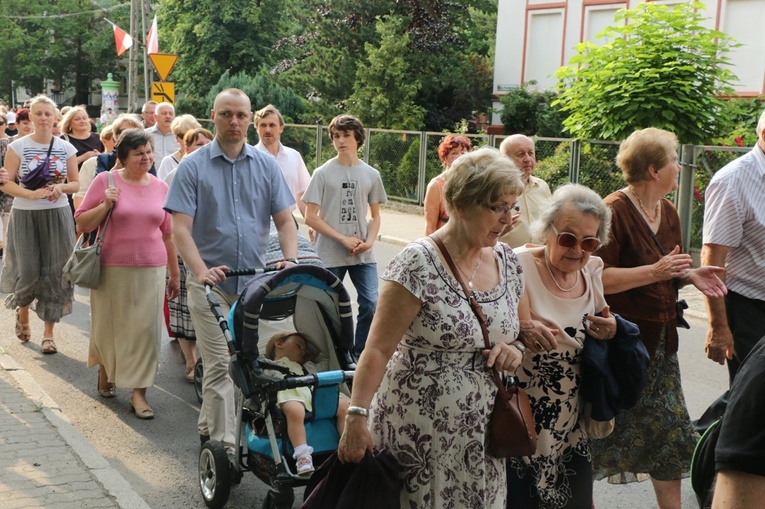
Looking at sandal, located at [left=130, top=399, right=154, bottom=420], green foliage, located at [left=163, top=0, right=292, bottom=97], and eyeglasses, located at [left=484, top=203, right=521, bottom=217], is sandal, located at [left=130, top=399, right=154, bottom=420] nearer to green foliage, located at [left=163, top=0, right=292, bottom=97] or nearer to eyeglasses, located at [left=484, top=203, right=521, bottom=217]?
eyeglasses, located at [left=484, top=203, right=521, bottom=217]

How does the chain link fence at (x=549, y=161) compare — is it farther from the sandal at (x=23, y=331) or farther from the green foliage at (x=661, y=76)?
the sandal at (x=23, y=331)

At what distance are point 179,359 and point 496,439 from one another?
221 inches

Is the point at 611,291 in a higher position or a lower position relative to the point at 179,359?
higher

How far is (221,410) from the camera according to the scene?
556cm

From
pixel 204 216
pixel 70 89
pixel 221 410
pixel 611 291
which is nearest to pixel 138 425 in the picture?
pixel 221 410

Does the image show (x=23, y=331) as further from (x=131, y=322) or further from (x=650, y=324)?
(x=650, y=324)

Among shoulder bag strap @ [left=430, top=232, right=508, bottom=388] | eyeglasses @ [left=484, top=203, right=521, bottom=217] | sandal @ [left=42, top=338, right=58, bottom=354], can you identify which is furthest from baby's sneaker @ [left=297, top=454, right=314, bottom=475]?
sandal @ [left=42, top=338, right=58, bottom=354]

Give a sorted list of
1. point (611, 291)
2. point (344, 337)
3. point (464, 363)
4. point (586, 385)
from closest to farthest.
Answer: point (464, 363) → point (586, 385) → point (611, 291) → point (344, 337)

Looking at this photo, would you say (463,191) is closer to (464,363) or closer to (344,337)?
(464,363)

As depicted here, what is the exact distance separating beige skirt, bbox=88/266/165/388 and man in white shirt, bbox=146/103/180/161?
4.39 m

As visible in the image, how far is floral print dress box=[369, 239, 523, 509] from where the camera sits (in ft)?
11.4

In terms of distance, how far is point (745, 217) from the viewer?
5.27 metres

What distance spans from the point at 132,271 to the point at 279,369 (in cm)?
266

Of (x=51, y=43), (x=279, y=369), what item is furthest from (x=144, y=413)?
(x=51, y=43)
